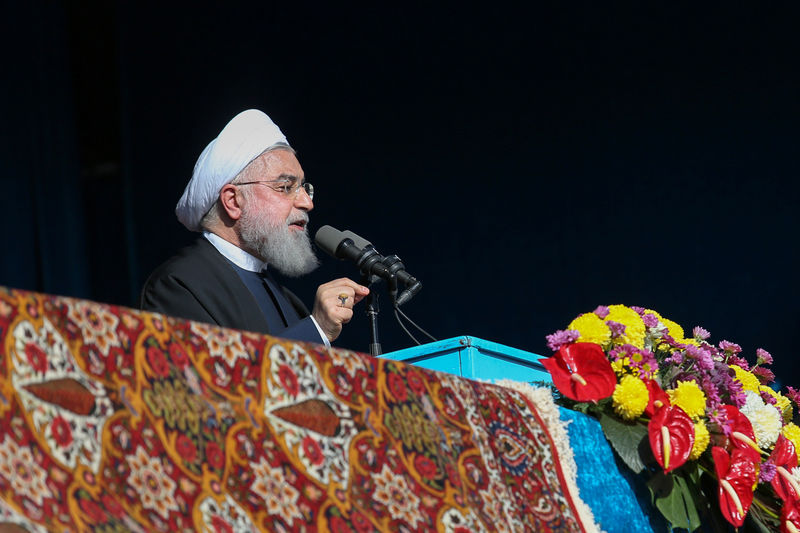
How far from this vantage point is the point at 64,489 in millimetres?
1332

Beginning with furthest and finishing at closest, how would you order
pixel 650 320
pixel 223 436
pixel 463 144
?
pixel 463 144 < pixel 650 320 < pixel 223 436

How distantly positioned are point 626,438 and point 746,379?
1.63 ft

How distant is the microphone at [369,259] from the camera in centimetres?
271

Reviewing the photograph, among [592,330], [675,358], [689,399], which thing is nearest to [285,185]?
[592,330]

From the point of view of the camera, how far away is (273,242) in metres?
3.35

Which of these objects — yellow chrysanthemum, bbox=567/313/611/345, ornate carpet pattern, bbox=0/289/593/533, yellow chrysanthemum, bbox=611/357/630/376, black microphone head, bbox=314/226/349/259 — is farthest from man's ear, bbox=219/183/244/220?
ornate carpet pattern, bbox=0/289/593/533

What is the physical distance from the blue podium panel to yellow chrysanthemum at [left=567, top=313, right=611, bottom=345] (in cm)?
32

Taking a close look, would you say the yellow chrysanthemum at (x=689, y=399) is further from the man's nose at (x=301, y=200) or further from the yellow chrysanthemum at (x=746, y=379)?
the man's nose at (x=301, y=200)

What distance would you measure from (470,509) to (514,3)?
3.72 m

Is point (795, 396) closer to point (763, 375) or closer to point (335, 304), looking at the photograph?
point (763, 375)

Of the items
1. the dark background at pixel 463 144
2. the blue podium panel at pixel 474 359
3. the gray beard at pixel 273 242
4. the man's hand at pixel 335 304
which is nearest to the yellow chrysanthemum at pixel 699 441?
the blue podium panel at pixel 474 359

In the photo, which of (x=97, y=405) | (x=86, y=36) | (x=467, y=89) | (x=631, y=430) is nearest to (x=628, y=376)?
(x=631, y=430)

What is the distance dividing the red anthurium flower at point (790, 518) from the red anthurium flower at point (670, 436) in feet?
1.15

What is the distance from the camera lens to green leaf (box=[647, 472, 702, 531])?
89.2 inches
